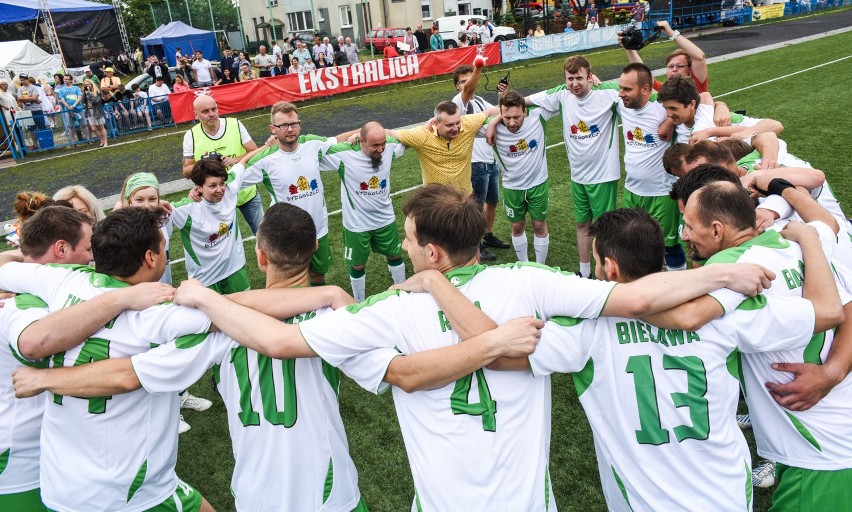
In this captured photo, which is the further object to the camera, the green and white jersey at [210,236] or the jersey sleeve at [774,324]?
the green and white jersey at [210,236]

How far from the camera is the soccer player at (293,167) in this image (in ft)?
21.1

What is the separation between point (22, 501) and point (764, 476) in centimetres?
463

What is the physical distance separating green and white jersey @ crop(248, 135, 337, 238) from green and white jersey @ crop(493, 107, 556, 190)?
7.49 feet

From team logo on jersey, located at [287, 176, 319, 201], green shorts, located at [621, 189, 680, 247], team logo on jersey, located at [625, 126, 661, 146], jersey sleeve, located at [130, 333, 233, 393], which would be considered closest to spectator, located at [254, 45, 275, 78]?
team logo on jersey, located at [287, 176, 319, 201]

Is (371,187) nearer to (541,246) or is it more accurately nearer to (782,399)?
(541,246)

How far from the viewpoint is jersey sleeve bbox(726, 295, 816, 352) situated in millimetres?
2486

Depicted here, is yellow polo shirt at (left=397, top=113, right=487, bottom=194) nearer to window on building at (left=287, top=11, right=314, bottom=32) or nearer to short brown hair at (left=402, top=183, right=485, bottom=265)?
short brown hair at (left=402, top=183, right=485, bottom=265)

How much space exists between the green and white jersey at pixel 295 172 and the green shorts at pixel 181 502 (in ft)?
12.4

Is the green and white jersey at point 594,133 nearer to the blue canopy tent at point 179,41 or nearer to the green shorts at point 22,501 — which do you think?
the green shorts at point 22,501

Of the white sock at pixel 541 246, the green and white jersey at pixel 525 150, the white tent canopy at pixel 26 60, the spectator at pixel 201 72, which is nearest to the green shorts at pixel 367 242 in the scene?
the green and white jersey at pixel 525 150

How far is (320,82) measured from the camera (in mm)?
22844

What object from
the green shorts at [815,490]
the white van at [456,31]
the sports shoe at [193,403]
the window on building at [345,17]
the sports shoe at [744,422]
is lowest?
the sports shoe at [744,422]

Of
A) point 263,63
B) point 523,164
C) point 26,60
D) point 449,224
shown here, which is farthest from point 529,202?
point 26,60

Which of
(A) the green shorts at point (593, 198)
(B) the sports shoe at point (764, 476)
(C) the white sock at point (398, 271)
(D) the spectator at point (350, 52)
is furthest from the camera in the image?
(D) the spectator at point (350, 52)
